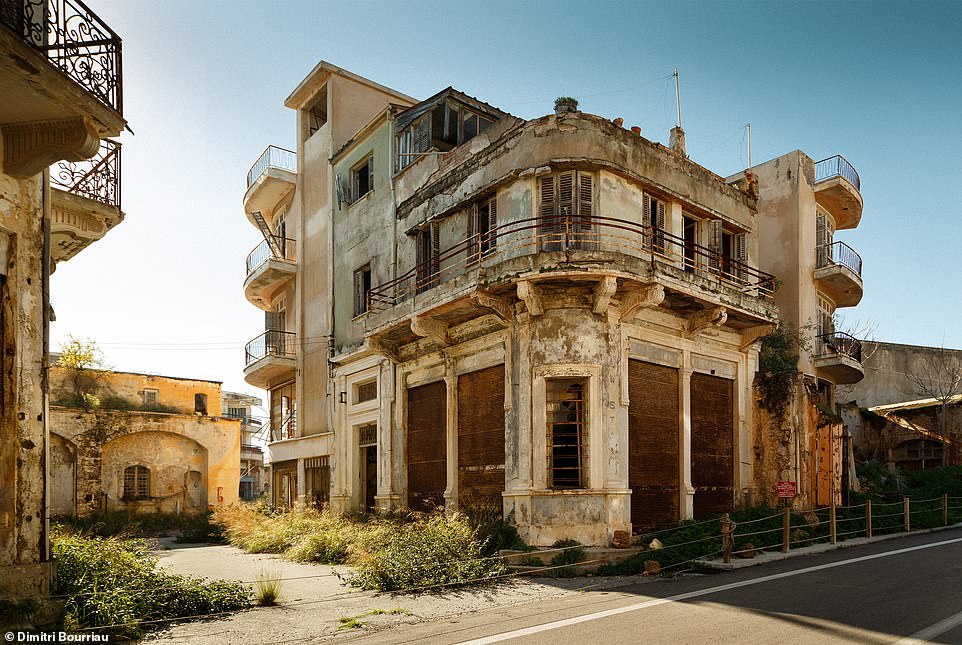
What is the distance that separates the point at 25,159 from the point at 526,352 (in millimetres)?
9802

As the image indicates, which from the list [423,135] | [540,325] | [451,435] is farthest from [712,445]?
[423,135]

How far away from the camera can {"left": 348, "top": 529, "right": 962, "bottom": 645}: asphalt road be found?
813 cm

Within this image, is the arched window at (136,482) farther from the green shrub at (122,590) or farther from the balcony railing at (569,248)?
the green shrub at (122,590)

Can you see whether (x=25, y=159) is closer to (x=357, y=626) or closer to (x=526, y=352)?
(x=357, y=626)

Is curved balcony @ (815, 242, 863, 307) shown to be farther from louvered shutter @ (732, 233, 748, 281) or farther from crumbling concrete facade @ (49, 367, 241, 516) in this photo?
crumbling concrete facade @ (49, 367, 241, 516)

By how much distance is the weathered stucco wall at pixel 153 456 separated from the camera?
29.0 metres

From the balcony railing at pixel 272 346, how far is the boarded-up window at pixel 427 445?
29.0ft

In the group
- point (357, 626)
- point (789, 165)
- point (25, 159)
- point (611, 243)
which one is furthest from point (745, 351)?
point (25, 159)

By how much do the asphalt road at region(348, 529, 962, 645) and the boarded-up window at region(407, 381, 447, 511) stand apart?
7560 mm

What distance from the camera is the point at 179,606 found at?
10.3 metres

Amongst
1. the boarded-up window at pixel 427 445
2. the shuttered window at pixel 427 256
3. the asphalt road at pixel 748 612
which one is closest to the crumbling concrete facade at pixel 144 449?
the boarded-up window at pixel 427 445

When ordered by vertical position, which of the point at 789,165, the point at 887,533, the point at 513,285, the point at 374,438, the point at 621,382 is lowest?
the point at 887,533

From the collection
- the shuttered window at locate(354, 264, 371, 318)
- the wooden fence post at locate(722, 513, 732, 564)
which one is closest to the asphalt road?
the wooden fence post at locate(722, 513, 732, 564)

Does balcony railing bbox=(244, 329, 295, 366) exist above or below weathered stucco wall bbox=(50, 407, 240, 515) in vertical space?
above
